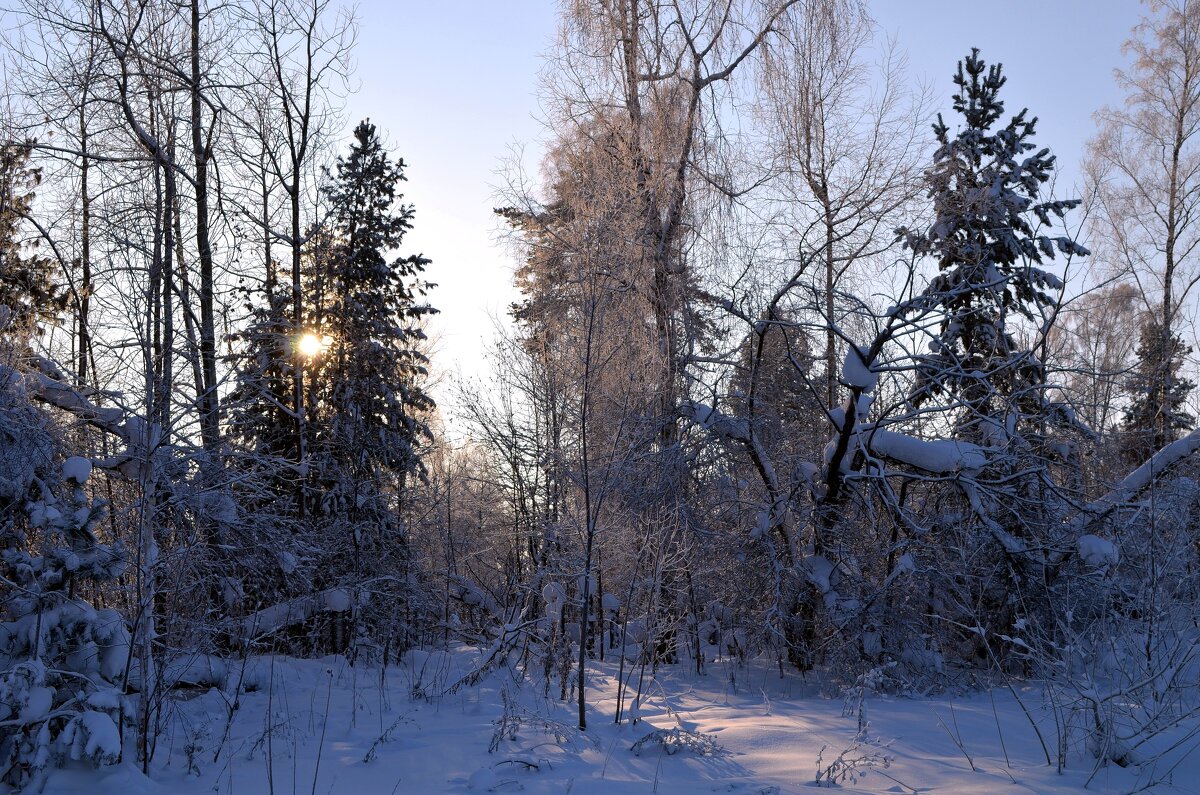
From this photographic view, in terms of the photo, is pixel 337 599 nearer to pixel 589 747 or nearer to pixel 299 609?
pixel 299 609

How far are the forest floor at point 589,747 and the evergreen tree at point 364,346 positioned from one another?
16.0 feet

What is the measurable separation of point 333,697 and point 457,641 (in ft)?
22.9

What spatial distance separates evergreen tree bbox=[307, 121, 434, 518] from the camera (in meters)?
13.4

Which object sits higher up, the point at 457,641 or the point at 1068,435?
the point at 1068,435

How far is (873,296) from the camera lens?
10.4 meters

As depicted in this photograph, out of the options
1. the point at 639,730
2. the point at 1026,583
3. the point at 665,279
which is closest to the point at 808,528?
the point at 1026,583

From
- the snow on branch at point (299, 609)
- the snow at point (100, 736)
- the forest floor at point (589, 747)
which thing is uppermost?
the snow on branch at point (299, 609)

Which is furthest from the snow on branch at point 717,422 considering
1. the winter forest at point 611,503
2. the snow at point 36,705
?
the snow at point 36,705

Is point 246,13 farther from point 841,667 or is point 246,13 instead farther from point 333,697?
point 841,667

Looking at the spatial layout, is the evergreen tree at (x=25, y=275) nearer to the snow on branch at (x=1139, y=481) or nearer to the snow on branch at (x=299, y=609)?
the snow on branch at (x=299, y=609)

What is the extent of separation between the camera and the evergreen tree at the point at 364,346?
13.4 m

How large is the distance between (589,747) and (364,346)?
Answer: 10134 mm

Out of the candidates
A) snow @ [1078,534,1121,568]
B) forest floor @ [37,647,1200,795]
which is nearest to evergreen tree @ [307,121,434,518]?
forest floor @ [37,647,1200,795]

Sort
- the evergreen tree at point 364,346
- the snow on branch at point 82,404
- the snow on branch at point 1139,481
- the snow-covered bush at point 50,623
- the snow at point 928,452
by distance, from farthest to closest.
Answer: the evergreen tree at point 364,346 → the snow at point 928,452 → the snow on branch at point 1139,481 → the snow on branch at point 82,404 → the snow-covered bush at point 50,623
